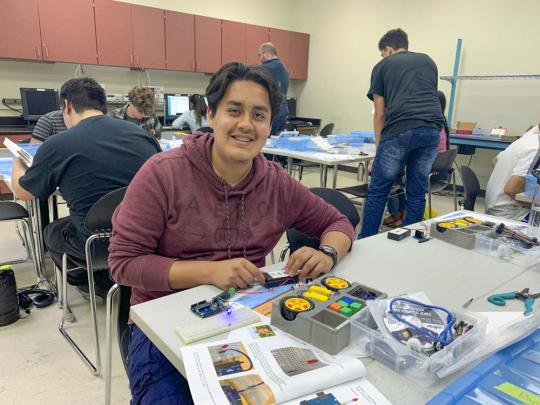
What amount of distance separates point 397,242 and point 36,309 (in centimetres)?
201

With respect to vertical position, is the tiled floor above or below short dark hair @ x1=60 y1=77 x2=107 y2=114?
below

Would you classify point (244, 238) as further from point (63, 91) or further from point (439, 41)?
point (439, 41)

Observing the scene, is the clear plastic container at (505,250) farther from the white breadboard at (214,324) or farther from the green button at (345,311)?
the white breadboard at (214,324)

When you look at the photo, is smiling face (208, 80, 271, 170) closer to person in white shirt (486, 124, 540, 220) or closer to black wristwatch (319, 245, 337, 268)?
black wristwatch (319, 245, 337, 268)

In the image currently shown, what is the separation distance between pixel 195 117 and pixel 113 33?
1.56 m

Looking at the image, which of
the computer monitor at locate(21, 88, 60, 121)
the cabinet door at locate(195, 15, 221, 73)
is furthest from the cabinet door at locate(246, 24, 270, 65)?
the computer monitor at locate(21, 88, 60, 121)

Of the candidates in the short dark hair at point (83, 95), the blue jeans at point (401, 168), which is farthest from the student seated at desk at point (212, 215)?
the blue jeans at point (401, 168)

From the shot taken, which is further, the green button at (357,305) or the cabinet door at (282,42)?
the cabinet door at (282,42)

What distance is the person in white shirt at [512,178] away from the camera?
7.16ft

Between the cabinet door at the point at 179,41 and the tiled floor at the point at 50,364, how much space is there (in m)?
3.88

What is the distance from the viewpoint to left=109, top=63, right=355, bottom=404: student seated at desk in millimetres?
1053

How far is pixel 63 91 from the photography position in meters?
2.11

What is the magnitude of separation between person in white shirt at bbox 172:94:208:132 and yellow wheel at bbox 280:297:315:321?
3577 mm

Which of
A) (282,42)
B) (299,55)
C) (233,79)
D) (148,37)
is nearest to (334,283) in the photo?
(233,79)
